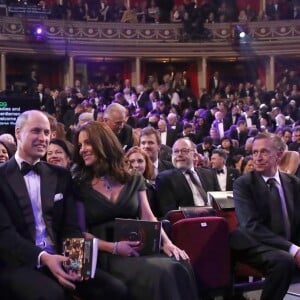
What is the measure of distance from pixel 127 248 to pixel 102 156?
0.59 m

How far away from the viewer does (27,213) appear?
3.37 meters

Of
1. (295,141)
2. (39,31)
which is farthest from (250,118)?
(39,31)

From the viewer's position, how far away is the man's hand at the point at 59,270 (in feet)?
10.4

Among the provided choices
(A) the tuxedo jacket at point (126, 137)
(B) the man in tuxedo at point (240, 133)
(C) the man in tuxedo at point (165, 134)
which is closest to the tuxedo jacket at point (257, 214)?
(A) the tuxedo jacket at point (126, 137)

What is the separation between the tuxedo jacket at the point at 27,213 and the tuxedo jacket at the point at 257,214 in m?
1.30

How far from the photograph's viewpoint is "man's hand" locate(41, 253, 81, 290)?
3.16 metres

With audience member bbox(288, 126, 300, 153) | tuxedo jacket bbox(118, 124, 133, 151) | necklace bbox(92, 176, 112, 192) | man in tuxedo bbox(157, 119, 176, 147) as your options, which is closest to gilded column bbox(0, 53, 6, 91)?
man in tuxedo bbox(157, 119, 176, 147)

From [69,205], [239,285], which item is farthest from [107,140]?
[239,285]

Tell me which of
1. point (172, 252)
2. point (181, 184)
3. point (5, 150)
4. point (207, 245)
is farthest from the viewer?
point (181, 184)

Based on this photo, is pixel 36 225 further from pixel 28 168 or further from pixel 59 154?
pixel 59 154

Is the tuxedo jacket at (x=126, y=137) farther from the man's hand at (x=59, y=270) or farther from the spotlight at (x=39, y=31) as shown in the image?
the spotlight at (x=39, y=31)

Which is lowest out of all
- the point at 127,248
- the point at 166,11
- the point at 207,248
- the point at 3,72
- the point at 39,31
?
the point at 207,248

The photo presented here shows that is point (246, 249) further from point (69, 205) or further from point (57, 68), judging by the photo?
point (57, 68)

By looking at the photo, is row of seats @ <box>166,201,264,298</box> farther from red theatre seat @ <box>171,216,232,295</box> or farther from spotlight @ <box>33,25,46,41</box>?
spotlight @ <box>33,25,46,41</box>
